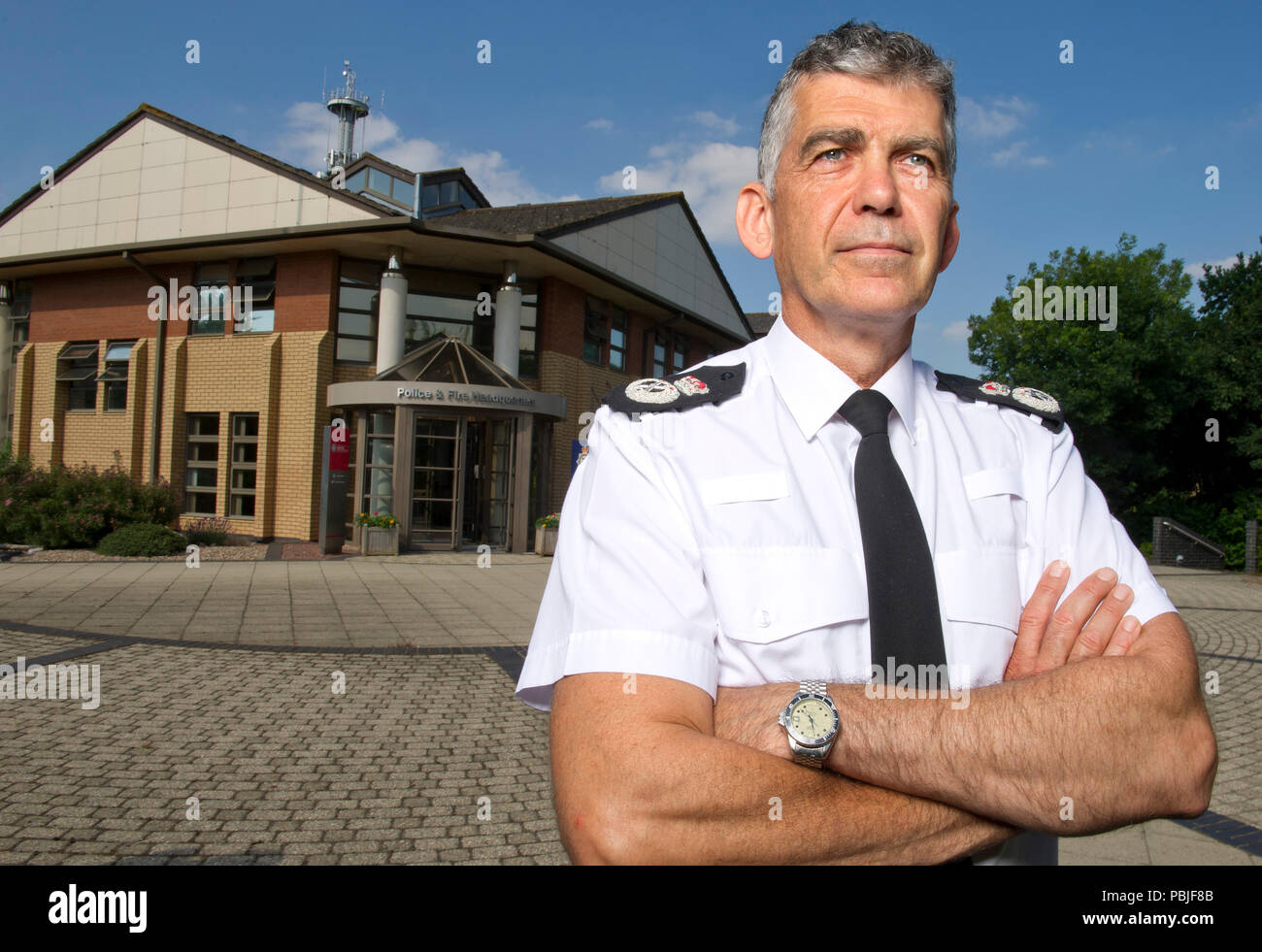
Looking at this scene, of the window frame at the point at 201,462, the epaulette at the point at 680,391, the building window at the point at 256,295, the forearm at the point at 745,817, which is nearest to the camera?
the forearm at the point at 745,817

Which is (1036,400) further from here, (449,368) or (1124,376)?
→ (1124,376)

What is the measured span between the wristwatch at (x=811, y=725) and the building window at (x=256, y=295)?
21.4 metres

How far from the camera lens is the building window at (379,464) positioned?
58.5ft

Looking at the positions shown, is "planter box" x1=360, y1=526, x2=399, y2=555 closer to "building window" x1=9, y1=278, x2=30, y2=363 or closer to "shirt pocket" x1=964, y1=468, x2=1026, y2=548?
"building window" x1=9, y1=278, x2=30, y2=363

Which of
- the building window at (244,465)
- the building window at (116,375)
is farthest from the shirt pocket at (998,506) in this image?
the building window at (116,375)

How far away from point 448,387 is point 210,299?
27.8ft

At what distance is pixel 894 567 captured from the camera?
1605 millimetres

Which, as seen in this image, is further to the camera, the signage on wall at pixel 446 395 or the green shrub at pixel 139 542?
the signage on wall at pixel 446 395

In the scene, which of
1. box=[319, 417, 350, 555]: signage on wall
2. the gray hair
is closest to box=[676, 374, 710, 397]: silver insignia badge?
the gray hair

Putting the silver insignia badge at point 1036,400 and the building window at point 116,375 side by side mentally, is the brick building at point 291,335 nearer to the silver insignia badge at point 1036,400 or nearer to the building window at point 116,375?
the building window at point 116,375

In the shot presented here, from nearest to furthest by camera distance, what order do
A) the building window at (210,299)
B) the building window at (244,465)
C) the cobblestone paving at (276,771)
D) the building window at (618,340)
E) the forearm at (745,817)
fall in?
the forearm at (745,817), the cobblestone paving at (276,771), the building window at (244,465), the building window at (210,299), the building window at (618,340)

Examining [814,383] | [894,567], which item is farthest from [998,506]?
[814,383]
